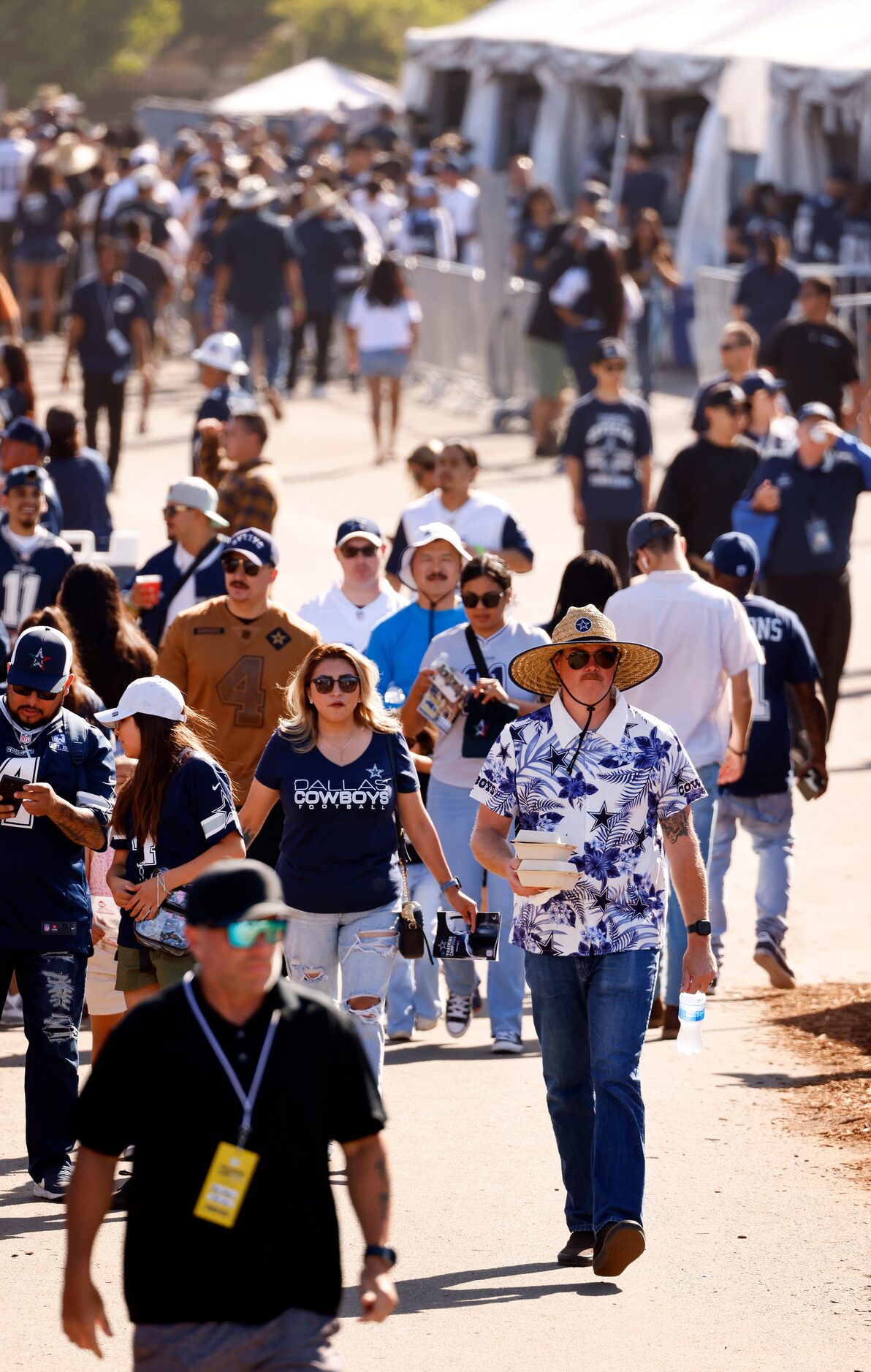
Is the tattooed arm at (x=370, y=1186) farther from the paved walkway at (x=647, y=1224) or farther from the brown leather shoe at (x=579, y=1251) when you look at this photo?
the brown leather shoe at (x=579, y=1251)

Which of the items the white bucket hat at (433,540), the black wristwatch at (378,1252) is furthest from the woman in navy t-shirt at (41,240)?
the black wristwatch at (378,1252)

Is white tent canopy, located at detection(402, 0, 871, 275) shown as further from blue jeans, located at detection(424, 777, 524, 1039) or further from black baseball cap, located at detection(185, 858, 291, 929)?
black baseball cap, located at detection(185, 858, 291, 929)

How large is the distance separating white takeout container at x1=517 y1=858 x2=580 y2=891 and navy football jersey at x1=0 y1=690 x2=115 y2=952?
1.47m

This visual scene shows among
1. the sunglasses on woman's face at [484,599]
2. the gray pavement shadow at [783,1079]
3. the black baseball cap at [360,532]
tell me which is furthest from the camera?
the black baseball cap at [360,532]

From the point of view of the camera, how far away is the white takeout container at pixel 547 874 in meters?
6.41

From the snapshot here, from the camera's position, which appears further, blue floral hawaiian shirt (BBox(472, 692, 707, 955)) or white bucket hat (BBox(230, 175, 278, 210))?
white bucket hat (BBox(230, 175, 278, 210))

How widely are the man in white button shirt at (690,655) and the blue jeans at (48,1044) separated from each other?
8.72 feet

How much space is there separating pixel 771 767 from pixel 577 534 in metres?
9.27

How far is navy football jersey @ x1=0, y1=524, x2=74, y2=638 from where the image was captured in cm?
1018

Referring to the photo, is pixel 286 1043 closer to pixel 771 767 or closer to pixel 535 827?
pixel 535 827

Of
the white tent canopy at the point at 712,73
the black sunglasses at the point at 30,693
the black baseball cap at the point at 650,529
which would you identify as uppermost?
the white tent canopy at the point at 712,73

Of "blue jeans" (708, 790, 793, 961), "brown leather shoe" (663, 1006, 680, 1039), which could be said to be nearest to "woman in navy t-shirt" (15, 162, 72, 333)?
"blue jeans" (708, 790, 793, 961)

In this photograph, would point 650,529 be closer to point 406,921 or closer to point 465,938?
point 465,938

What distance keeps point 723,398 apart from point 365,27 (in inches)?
2163
